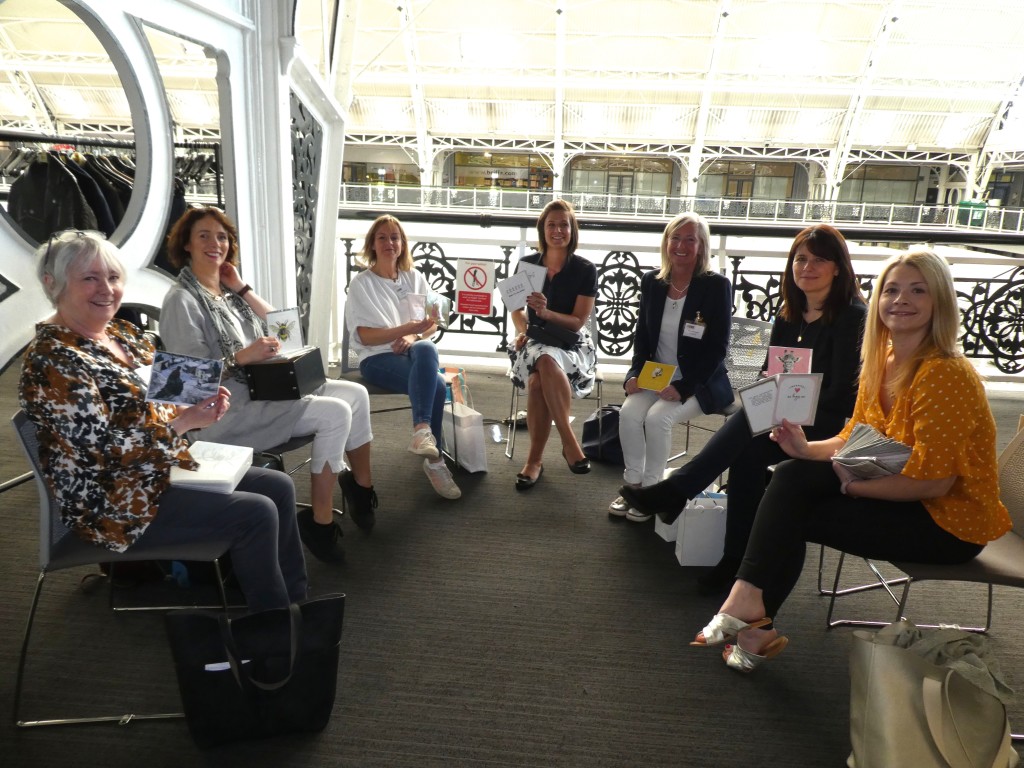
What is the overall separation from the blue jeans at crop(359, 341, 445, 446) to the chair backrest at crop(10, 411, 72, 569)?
5.18 ft

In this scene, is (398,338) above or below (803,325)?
below

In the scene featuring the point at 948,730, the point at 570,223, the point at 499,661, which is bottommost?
the point at 499,661

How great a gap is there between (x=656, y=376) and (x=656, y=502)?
0.60 metres

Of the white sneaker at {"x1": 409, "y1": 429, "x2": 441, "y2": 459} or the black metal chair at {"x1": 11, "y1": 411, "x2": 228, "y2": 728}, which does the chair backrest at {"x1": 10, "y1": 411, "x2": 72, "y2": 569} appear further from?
the white sneaker at {"x1": 409, "y1": 429, "x2": 441, "y2": 459}

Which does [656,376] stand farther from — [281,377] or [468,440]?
[281,377]

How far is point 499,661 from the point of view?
2.02 m

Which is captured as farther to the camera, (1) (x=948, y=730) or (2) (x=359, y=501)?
(2) (x=359, y=501)

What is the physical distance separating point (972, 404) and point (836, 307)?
30.1 inches

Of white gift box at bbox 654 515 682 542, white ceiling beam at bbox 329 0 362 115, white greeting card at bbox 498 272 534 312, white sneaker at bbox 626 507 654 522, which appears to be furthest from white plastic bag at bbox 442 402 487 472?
white ceiling beam at bbox 329 0 362 115

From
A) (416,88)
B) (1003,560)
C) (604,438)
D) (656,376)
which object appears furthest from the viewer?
(416,88)

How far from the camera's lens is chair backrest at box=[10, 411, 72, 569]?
1.57m

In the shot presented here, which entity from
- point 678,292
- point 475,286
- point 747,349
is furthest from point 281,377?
point 747,349

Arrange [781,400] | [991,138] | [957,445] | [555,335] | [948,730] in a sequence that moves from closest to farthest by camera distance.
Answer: [948,730]
[957,445]
[781,400]
[555,335]
[991,138]

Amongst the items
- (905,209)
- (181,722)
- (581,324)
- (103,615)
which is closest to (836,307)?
(581,324)
